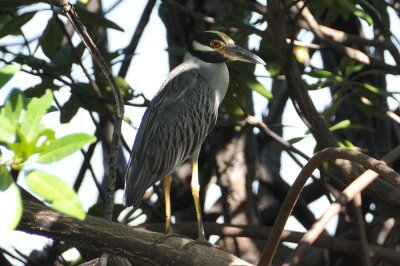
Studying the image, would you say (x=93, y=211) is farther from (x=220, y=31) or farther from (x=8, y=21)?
(x=220, y=31)

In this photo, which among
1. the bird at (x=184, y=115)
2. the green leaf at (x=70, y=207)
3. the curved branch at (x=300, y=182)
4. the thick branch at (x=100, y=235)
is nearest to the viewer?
the green leaf at (x=70, y=207)

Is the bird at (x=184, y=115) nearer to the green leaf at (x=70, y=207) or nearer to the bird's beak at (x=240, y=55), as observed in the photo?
the bird's beak at (x=240, y=55)

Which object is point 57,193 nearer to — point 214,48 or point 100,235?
point 100,235

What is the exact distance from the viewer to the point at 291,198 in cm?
253

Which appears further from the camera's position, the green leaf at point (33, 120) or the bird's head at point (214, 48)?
the bird's head at point (214, 48)

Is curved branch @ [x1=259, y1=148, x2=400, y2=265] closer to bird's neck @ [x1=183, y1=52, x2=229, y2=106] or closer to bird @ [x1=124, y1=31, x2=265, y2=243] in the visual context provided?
bird @ [x1=124, y1=31, x2=265, y2=243]

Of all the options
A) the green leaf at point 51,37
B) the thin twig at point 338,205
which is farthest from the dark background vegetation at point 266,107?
the thin twig at point 338,205

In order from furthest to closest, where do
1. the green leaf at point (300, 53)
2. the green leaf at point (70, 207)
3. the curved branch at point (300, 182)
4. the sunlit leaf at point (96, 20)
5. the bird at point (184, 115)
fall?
1. the green leaf at point (300, 53)
2. the sunlit leaf at point (96, 20)
3. the bird at point (184, 115)
4. the curved branch at point (300, 182)
5. the green leaf at point (70, 207)

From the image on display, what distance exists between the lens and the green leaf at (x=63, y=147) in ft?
4.81

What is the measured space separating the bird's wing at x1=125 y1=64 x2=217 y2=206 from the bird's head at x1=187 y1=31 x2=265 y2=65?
128mm

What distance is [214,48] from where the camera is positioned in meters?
3.81

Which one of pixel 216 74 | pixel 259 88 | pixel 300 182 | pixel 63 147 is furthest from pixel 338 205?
pixel 216 74

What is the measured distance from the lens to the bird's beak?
3602mm

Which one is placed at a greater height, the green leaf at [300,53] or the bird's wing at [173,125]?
the green leaf at [300,53]
